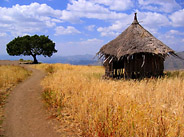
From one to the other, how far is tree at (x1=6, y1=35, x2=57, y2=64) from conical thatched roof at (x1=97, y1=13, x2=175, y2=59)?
3016 cm

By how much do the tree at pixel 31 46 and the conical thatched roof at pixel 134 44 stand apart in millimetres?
30163

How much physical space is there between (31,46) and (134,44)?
111 feet

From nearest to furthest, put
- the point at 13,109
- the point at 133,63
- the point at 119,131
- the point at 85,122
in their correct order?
the point at 119,131 < the point at 85,122 < the point at 13,109 < the point at 133,63

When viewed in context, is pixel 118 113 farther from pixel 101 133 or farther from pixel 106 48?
pixel 106 48

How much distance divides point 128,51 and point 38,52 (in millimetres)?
33943

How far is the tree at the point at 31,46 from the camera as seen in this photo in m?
38.1

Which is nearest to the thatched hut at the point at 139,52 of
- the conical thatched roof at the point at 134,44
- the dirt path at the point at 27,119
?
the conical thatched roof at the point at 134,44

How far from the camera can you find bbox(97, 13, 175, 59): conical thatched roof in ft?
31.8

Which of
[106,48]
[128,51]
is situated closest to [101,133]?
[128,51]


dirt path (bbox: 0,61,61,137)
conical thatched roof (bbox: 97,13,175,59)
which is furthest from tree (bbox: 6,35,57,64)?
dirt path (bbox: 0,61,61,137)

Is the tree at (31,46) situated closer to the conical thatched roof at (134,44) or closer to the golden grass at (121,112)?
the conical thatched roof at (134,44)

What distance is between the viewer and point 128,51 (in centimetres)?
980

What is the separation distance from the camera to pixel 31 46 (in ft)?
127

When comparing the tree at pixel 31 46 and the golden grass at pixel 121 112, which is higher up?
the tree at pixel 31 46
